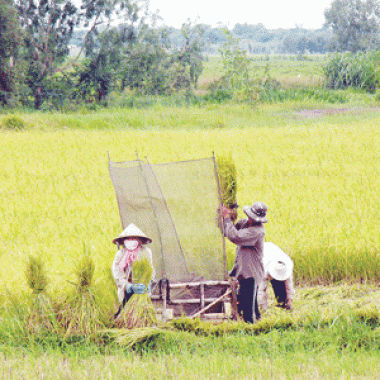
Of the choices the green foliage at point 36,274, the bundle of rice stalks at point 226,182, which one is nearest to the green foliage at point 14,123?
the bundle of rice stalks at point 226,182

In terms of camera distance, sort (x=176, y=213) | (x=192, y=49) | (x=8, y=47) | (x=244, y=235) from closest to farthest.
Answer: (x=244, y=235)
(x=176, y=213)
(x=8, y=47)
(x=192, y=49)

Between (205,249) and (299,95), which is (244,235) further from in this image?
(299,95)

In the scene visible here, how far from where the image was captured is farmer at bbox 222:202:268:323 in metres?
4.67

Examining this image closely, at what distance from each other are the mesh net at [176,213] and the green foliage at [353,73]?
2474 cm

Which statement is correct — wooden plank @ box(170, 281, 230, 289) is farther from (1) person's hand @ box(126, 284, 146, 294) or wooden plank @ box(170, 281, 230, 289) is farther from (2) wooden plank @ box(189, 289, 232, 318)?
(1) person's hand @ box(126, 284, 146, 294)

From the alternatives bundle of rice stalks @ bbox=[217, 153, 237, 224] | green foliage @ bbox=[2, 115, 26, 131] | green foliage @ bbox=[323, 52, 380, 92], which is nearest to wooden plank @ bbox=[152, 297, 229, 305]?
bundle of rice stalks @ bbox=[217, 153, 237, 224]

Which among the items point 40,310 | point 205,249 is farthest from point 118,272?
point 205,249

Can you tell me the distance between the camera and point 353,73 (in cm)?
2908

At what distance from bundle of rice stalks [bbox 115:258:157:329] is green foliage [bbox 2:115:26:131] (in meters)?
13.1

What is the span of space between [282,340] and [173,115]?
636 inches

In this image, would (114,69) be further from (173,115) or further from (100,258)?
(100,258)

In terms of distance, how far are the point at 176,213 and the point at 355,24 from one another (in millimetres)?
49808

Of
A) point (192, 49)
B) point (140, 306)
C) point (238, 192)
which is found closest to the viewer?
point (140, 306)

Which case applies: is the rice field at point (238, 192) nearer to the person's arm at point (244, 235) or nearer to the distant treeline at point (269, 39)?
the person's arm at point (244, 235)
